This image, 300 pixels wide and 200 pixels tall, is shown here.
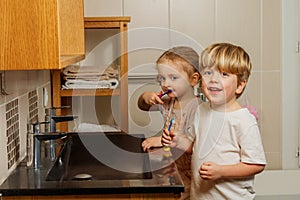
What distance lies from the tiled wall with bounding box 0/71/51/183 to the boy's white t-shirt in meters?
0.60

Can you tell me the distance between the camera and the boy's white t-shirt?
6.08 feet

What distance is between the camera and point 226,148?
1894 millimetres

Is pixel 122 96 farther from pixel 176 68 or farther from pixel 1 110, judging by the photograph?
pixel 1 110

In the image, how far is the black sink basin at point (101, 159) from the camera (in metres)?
1.65

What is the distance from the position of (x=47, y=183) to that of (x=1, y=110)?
0.77 feet

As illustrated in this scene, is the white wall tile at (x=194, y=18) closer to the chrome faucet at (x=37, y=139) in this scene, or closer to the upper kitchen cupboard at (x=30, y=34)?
the chrome faucet at (x=37, y=139)

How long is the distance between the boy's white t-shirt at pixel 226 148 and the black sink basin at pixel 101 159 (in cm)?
22

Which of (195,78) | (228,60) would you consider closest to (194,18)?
(195,78)

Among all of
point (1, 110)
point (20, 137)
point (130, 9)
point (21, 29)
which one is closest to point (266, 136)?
point (130, 9)

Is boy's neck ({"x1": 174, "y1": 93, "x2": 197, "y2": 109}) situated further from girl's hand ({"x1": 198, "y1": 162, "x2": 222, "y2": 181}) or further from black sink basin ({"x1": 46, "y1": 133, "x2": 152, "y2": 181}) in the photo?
girl's hand ({"x1": 198, "y1": 162, "x2": 222, "y2": 181})

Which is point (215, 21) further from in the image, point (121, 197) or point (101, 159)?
point (121, 197)

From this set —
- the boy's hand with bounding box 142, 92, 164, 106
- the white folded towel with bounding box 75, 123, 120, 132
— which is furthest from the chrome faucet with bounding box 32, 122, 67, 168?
the white folded towel with bounding box 75, 123, 120, 132

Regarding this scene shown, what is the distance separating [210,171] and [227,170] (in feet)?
0.22

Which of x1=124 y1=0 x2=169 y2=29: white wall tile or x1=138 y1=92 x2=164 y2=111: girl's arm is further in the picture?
x1=124 y1=0 x2=169 y2=29: white wall tile
